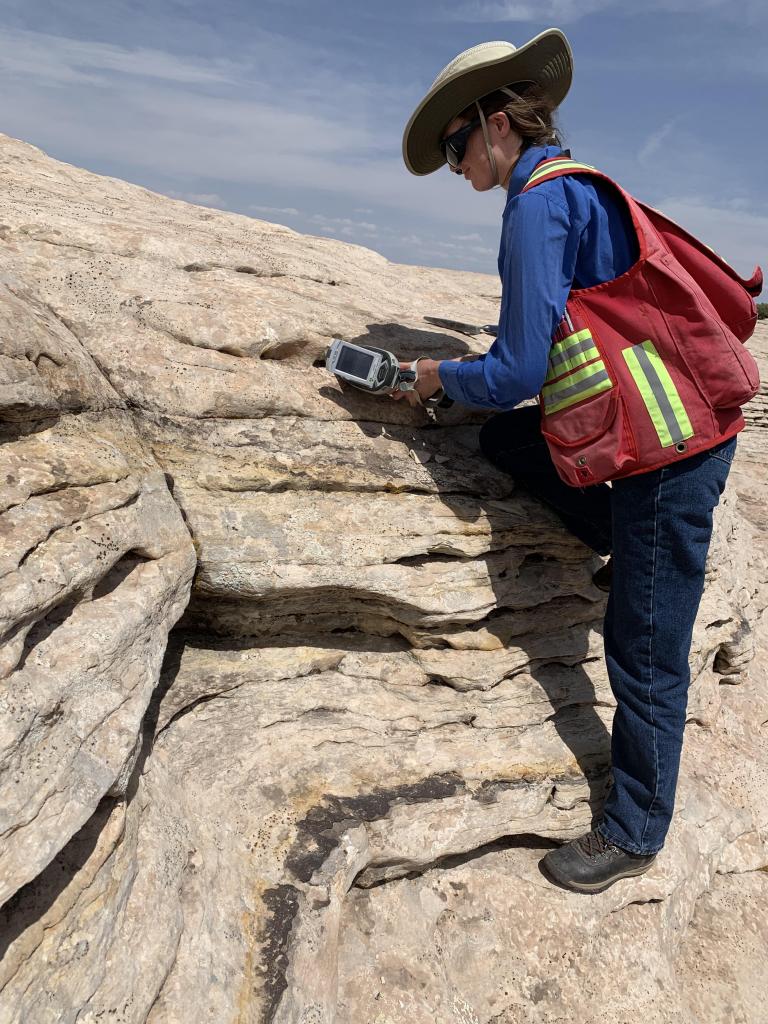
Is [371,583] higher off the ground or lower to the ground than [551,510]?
lower

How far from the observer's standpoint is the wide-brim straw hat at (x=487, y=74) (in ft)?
14.9

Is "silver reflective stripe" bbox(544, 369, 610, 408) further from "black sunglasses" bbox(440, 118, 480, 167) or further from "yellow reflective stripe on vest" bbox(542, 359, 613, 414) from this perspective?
"black sunglasses" bbox(440, 118, 480, 167)

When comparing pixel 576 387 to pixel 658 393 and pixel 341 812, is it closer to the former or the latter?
pixel 658 393

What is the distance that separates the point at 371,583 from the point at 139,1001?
2867 millimetres

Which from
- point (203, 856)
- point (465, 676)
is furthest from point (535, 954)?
point (203, 856)

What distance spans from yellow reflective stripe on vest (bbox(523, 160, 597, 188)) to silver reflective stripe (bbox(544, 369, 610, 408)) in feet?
3.78

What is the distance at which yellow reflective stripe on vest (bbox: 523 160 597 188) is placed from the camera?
4.16m

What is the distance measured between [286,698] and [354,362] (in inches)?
100

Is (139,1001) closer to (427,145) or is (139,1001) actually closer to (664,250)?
(664,250)

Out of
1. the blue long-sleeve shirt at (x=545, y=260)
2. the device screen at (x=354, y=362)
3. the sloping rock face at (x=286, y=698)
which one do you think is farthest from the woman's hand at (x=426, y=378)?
the blue long-sleeve shirt at (x=545, y=260)

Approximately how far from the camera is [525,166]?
177 inches

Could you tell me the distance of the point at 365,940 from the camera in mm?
4738

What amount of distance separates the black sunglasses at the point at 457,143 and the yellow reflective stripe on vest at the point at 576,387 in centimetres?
172

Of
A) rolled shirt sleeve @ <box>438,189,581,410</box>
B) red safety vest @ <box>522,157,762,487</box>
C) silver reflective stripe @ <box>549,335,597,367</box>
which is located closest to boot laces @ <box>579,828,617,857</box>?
red safety vest @ <box>522,157,762,487</box>
